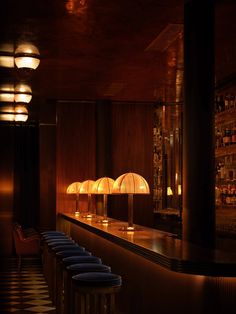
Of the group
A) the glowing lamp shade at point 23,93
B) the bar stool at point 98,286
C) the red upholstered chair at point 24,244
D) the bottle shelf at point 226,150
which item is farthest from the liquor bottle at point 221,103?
the bar stool at point 98,286

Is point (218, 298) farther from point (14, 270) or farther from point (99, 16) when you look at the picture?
point (14, 270)

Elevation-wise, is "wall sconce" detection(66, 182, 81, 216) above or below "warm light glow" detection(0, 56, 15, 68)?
below

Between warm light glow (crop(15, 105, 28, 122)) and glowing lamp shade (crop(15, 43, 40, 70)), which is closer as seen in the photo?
glowing lamp shade (crop(15, 43, 40, 70))

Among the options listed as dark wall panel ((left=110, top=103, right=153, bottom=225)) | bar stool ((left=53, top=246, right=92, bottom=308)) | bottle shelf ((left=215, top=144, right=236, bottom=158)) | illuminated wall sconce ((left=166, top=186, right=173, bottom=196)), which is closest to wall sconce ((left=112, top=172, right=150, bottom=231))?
bar stool ((left=53, top=246, right=92, bottom=308))

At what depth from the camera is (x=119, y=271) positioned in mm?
5832

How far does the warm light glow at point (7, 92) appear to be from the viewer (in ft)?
29.7

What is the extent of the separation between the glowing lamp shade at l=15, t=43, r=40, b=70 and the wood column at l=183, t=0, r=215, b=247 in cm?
231

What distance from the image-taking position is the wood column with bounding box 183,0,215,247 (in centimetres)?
514

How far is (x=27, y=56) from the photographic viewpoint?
6992 mm

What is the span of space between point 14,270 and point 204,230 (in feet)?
19.6

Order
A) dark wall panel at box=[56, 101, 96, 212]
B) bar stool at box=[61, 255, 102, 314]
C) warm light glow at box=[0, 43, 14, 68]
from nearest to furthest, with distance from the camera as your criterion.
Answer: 1. bar stool at box=[61, 255, 102, 314]
2. warm light glow at box=[0, 43, 14, 68]
3. dark wall panel at box=[56, 101, 96, 212]

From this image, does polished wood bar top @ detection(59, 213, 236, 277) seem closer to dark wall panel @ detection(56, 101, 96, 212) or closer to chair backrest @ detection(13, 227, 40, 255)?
dark wall panel @ detection(56, 101, 96, 212)

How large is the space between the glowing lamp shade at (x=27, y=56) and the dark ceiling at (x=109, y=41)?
0.34 feet

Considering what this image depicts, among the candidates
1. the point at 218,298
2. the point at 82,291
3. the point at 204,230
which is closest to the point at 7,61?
the point at 204,230
